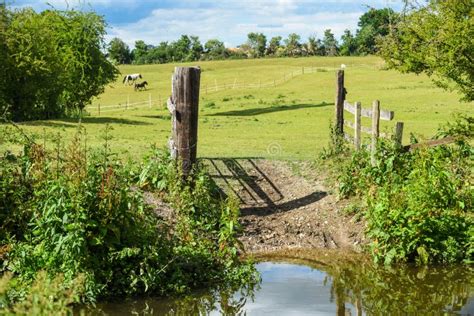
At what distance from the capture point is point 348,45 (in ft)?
503

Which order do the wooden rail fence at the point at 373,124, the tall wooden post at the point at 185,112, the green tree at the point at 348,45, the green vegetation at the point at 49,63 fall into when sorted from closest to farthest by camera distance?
1. the tall wooden post at the point at 185,112
2. the wooden rail fence at the point at 373,124
3. the green vegetation at the point at 49,63
4. the green tree at the point at 348,45

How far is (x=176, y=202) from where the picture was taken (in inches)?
536

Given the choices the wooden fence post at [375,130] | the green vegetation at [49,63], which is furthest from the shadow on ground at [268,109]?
the wooden fence post at [375,130]

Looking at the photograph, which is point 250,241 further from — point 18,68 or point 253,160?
point 18,68

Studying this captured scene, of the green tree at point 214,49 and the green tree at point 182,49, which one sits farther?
the green tree at point 214,49

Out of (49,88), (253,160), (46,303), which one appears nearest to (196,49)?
(49,88)

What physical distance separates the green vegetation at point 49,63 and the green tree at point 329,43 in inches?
4555

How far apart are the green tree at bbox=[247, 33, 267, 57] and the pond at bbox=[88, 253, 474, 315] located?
15618cm

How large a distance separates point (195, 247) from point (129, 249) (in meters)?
1.99

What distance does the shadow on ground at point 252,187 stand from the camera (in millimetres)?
16297

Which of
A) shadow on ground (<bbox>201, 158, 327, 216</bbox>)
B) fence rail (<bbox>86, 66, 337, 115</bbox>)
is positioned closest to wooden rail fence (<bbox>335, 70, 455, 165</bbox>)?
shadow on ground (<bbox>201, 158, 327, 216</bbox>)

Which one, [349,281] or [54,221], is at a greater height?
[54,221]

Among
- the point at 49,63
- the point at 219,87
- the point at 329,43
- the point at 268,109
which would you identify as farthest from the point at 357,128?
the point at 329,43

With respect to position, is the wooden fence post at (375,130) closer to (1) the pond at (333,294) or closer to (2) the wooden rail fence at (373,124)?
(2) the wooden rail fence at (373,124)
